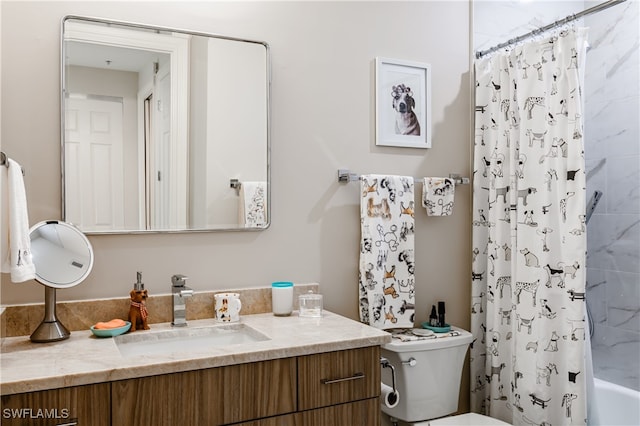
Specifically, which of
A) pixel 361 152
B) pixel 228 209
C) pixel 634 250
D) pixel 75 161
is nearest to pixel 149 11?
pixel 75 161

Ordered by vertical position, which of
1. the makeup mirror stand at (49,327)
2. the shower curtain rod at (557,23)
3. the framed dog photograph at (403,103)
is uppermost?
the shower curtain rod at (557,23)

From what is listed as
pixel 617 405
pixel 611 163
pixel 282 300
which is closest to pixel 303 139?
pixel 282 300

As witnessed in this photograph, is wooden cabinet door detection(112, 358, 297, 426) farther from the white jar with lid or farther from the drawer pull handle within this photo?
the white jar with lid

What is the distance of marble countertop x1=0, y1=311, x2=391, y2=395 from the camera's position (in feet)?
4.33

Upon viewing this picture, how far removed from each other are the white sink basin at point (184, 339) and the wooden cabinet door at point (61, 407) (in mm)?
332

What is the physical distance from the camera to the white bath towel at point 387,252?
2.32 m

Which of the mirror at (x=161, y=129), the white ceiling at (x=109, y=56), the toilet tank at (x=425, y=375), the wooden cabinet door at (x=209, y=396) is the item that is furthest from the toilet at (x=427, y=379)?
the white ceiling at (x=109, y=56)

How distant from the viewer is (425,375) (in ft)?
7.26

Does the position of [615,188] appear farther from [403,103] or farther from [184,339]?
[184,339]

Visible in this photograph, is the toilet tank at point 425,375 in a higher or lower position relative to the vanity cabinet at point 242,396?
lower

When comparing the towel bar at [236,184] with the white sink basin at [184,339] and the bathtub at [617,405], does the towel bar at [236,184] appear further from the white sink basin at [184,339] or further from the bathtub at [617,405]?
Result: the bathtub at [617,405]

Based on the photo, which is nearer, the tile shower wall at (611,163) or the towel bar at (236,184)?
the towel bar at (236,184)

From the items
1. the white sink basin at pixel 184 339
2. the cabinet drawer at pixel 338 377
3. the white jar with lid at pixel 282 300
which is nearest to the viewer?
the cabinet drawer at pixel 338 377

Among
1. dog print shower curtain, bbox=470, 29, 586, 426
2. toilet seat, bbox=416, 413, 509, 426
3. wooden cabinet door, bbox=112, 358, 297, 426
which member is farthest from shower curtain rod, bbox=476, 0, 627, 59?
wooden cabinet door, bbox=112, 358, 297, 426
